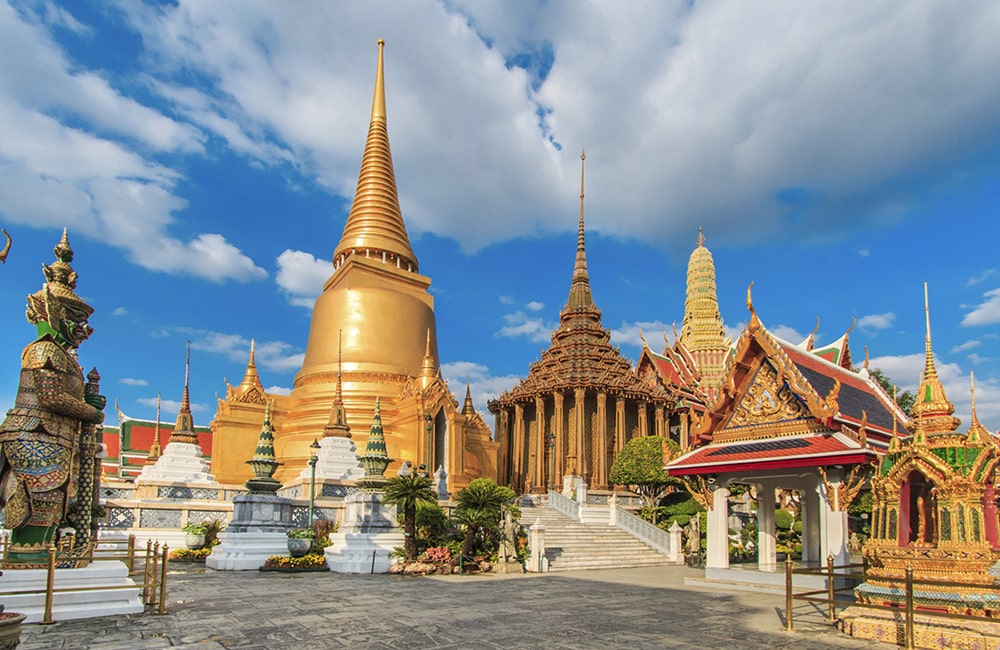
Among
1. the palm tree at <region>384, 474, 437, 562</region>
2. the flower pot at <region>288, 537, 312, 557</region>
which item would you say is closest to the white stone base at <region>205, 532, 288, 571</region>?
the flower pot at <region>288, 537, 312, 557</region>

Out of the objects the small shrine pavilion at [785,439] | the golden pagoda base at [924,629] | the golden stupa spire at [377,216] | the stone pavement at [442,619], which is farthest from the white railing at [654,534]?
the golden stupa spire at [377,216]

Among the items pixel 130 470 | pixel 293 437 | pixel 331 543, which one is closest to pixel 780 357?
pixel 331 543

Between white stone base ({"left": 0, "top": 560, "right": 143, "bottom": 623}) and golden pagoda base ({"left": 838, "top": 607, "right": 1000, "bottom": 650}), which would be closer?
golden pagoda base ({"left": 838, "top": 607, "right": 1000, "bottom": 650})

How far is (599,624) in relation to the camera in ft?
31.0

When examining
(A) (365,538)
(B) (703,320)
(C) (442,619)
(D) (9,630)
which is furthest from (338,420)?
(B) (703,320)

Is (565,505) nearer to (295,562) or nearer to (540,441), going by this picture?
(540,441)

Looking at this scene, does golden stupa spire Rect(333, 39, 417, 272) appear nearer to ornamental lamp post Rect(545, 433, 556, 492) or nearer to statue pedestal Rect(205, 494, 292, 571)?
ornamental lamp post Rect(545, 433, 556, 492)

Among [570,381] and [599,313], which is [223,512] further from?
[599,313]

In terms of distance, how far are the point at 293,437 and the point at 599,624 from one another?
23939 mm

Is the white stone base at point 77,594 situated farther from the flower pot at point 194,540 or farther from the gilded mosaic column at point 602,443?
the gilded mosaic column at point 602,443

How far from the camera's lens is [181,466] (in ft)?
88.4

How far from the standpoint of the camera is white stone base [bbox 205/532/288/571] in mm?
17594

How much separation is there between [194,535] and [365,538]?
6074 mm

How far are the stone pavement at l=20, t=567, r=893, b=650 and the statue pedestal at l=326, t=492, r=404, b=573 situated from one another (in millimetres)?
2369
